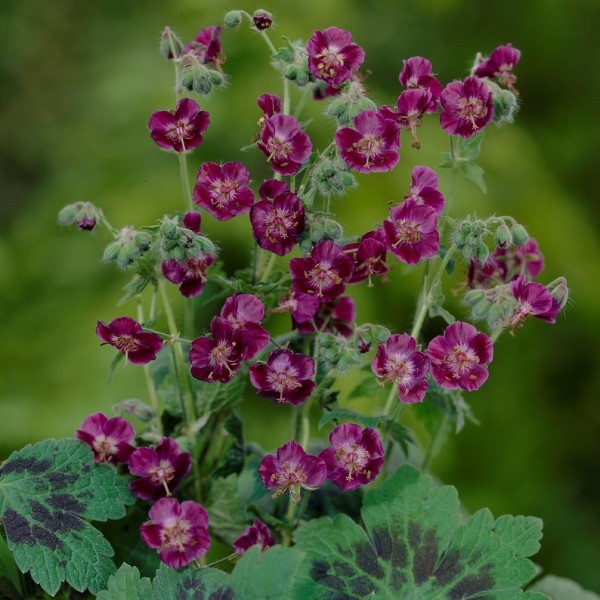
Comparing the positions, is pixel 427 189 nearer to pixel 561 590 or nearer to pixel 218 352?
pixel 218 352

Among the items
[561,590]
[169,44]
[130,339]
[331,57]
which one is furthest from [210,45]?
[561,590]

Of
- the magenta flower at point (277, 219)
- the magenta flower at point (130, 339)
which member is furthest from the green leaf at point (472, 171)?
the magenta flower at point (130, 339)

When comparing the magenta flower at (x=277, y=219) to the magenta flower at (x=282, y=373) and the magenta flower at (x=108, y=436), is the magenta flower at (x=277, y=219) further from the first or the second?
the magenta flower at (x=108, y=436)

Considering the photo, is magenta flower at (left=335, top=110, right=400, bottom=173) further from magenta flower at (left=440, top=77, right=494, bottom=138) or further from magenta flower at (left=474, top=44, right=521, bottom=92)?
magenta flower at (left=474, top=44, right=521, bottom=92)

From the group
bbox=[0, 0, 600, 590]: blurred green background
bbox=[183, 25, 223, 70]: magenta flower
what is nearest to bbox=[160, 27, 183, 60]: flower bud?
bbox=[183, 25, 223, 70]: magenta flower

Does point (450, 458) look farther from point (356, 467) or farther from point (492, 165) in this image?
point (356, 467)
